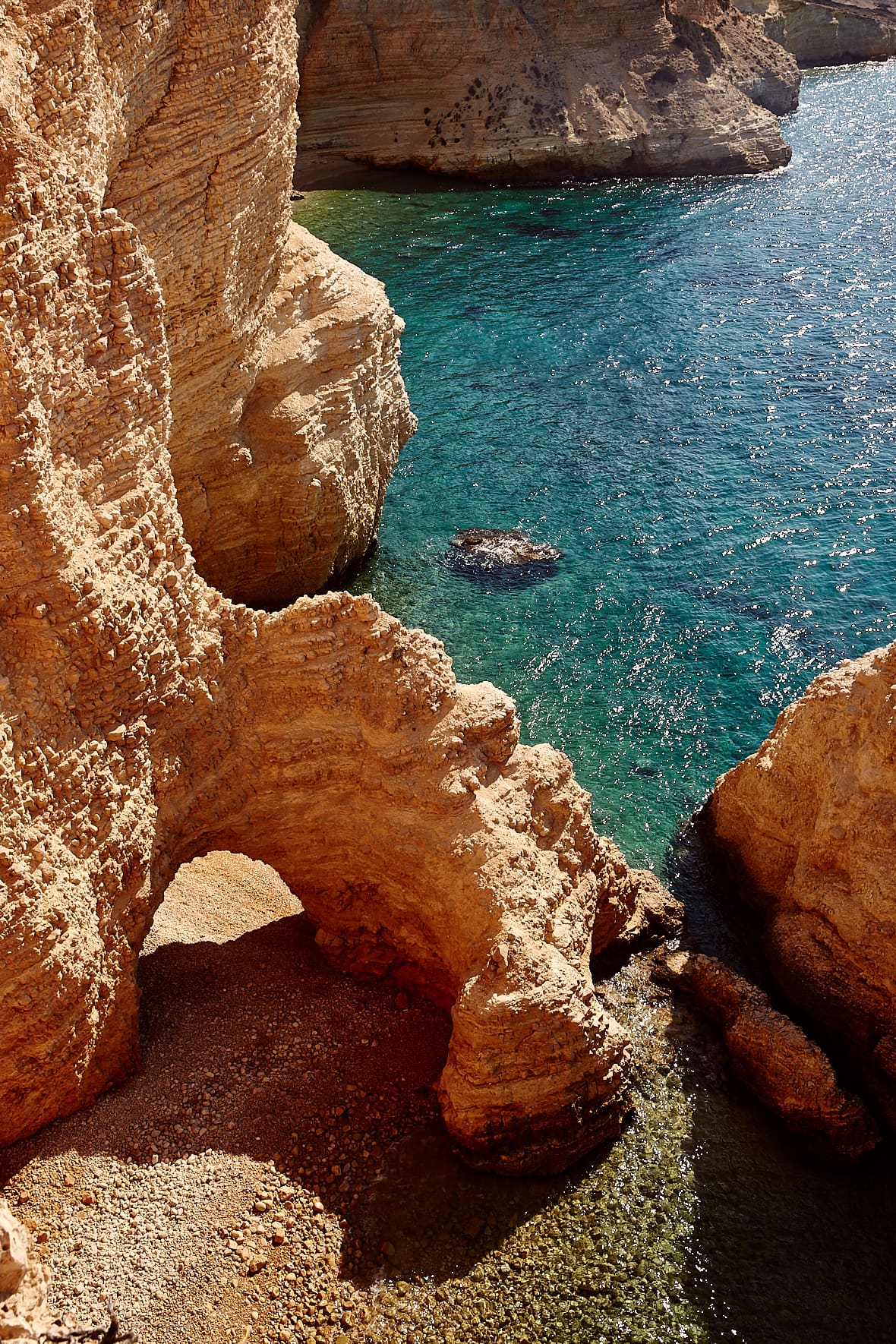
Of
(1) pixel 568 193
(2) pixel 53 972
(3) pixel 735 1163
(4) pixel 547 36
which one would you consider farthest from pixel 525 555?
(4) pixel 547 36

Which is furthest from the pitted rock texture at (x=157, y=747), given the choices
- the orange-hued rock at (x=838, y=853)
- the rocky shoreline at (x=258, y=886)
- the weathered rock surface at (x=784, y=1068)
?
the orange-hued rock at (x=838, y=853)

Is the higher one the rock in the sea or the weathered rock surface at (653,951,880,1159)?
the rock in the sea

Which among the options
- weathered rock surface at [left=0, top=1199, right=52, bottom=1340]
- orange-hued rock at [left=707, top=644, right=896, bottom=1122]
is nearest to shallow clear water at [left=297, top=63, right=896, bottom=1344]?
orange-hued rock at [left=707, top=644, right=896, bottom=1122]

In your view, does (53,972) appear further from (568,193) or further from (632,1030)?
(568,193)

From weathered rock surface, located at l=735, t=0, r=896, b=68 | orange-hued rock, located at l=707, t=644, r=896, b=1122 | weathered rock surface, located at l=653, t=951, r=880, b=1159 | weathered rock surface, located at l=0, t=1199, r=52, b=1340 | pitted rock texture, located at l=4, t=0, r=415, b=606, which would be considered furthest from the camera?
weathered rock surface, located at l=735, t=0, r=896, b=68

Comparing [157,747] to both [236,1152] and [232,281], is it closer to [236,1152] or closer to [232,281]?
[236,1152]

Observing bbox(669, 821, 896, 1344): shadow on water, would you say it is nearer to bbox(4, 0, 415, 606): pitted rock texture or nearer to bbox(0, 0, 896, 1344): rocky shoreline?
bbox(0, 0, 896, 1344): rocky shoreline
